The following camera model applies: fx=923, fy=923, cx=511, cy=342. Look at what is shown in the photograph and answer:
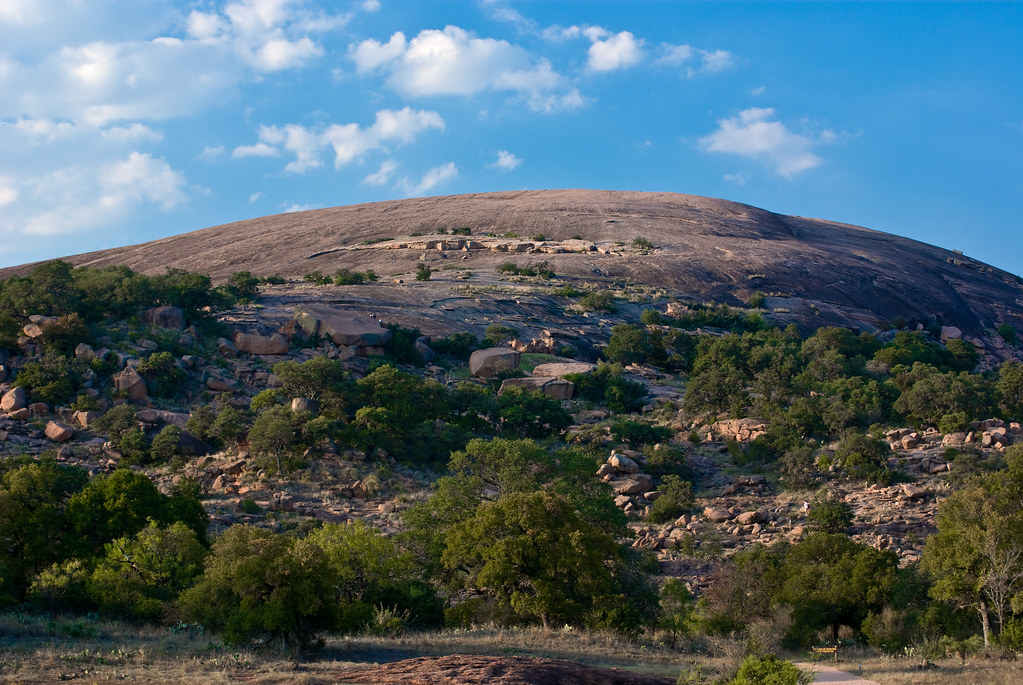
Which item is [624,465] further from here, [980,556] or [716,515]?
[980,556]

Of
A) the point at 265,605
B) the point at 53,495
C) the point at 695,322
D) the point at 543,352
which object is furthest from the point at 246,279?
the point at 265,605

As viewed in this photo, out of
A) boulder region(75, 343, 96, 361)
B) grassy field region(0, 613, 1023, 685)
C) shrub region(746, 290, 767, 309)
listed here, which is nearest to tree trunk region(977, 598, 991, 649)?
grassy field region(0, 613, 1023, 685)

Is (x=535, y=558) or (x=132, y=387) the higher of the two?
(x=132, y=387)

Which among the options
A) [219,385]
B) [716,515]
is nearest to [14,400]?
[219,385]

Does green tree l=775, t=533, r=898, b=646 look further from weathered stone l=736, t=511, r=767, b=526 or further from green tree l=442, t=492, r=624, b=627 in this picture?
weathered stone l=736, t=511, r=767, b=526

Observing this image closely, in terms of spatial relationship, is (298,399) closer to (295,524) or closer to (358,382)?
(358,382)
